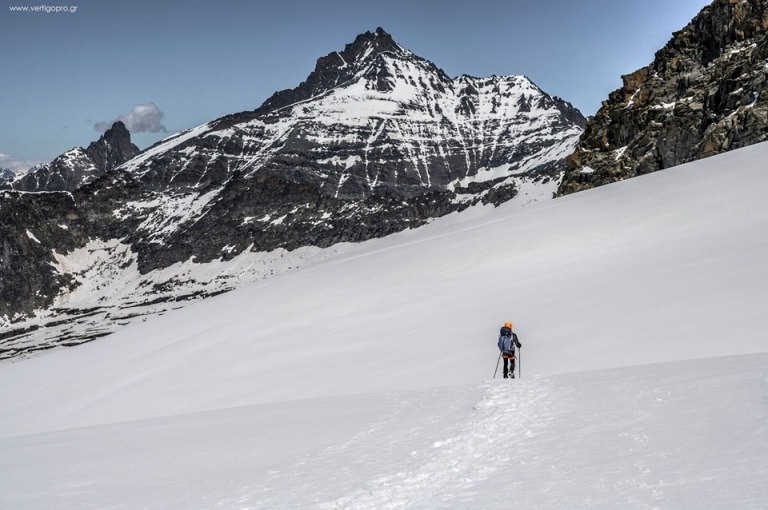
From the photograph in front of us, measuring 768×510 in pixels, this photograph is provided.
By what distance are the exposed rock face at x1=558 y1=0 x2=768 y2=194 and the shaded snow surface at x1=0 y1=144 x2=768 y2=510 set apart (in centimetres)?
5835

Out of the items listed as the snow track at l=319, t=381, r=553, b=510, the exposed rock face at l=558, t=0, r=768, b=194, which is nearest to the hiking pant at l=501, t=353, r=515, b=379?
the snow track at l=319, t=381, r=553, b=510

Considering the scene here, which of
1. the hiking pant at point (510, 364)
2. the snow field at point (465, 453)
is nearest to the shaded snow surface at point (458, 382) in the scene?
the snow field at point (465, 453)

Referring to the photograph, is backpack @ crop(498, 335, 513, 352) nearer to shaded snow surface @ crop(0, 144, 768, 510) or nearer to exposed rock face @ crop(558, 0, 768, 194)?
shaded snow surface @ crop(0, 144, 768, 510)

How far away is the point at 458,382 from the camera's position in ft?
49.1

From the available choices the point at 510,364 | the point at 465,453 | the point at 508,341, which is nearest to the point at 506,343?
the point at 508,341

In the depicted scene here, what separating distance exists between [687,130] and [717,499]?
3994 inches

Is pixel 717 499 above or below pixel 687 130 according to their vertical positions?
below

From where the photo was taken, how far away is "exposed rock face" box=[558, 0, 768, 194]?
273 ft

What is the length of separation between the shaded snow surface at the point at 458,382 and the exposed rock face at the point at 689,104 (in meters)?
58.4

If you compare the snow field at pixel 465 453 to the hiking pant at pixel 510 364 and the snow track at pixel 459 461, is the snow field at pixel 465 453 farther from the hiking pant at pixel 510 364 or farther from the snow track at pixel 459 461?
the hiking pant at pixel 510 364

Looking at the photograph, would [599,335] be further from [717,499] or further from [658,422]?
[717,499]

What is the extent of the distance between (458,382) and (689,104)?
3814 inches

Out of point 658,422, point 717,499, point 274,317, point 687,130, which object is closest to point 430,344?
point 274,317

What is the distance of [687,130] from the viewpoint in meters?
93.5
